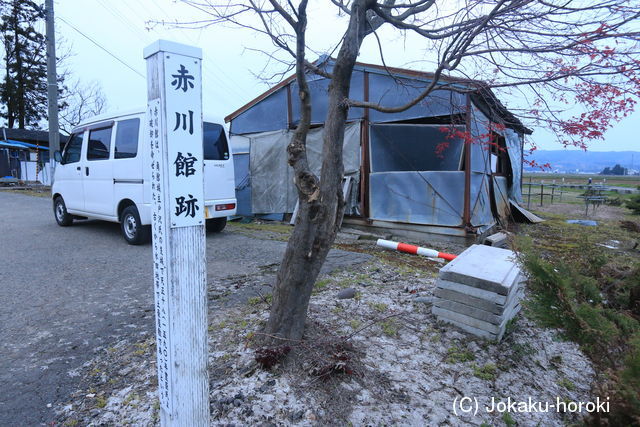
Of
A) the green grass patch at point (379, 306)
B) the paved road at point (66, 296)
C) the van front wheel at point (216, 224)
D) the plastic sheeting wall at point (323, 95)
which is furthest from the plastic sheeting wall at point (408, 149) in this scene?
the green grass patch at point (379, 306)

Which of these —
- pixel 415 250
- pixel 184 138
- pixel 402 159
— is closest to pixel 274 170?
pixel 402 159

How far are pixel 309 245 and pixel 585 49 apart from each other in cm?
218

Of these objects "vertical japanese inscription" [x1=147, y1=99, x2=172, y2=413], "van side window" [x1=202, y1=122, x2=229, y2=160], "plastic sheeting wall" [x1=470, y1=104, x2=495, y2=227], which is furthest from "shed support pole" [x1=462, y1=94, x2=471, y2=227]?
"vertical japanese inscription" [x1=147, y1=99, x2=172, y2=413]

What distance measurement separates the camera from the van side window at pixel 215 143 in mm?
6277

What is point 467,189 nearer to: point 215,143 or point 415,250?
point 415,250

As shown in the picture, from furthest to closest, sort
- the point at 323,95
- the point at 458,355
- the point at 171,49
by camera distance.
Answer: the point at 323,95
the point at 458,355
the point at 171,49

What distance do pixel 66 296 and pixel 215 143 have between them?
3390 mm

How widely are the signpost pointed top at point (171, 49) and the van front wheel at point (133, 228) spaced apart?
476 cm

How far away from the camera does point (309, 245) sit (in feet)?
8.75

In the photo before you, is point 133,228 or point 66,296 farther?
point 133,228

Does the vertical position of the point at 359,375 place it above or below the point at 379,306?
below

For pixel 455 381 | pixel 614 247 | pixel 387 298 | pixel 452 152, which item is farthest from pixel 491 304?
pixel 614 247

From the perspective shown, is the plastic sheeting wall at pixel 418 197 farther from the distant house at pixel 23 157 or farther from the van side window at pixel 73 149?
the distant house at pixel 23 157

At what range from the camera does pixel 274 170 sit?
9.43m
